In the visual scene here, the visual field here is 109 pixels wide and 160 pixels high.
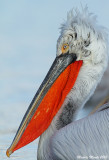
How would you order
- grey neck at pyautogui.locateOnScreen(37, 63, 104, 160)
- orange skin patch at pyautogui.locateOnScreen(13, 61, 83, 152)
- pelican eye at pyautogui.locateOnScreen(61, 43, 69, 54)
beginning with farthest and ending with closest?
pelican eye at pyautogui.locateOnScreen(61, 43, 69, 54) → orange skin patch at pyautogui.locateOnScreen(13, 61, 83, 152) → grey neck at pyautogui.locateOnScreen(37, 63, 104, 160)

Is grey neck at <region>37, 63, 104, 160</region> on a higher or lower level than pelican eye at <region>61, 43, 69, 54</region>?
lower

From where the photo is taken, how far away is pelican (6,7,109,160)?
15.2 ft

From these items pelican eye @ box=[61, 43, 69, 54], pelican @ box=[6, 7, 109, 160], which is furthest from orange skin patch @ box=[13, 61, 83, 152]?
pelican eye @ box=[61, 43, 69, 54]

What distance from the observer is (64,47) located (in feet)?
15.9

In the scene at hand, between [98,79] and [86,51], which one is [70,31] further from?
[98,79]

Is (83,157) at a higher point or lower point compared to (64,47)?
lower

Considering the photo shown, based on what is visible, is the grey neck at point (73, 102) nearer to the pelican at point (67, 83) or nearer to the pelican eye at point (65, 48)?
the pelican at point (67, 83)

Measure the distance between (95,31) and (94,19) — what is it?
235 millimetres

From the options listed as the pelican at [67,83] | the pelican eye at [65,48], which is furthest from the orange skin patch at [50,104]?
the pelican eye at [65,48]

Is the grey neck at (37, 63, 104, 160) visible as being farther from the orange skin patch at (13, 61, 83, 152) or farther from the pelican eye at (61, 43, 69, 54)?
the pelican eye at (61, 43, 69, 54)

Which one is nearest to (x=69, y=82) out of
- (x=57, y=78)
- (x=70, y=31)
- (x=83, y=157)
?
(x=57, y=78)

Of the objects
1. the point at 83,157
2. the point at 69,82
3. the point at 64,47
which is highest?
the point at 64,47

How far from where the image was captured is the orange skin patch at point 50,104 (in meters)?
4.67

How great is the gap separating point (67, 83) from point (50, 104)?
0.33 m
